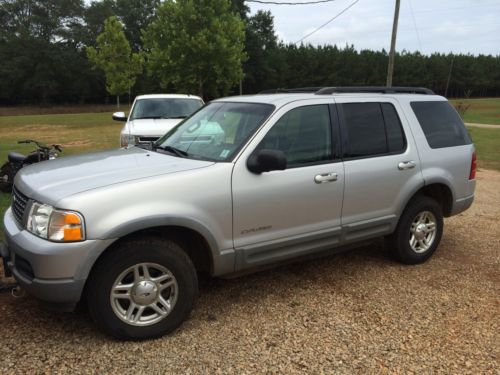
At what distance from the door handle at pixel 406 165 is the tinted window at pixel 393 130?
13cm

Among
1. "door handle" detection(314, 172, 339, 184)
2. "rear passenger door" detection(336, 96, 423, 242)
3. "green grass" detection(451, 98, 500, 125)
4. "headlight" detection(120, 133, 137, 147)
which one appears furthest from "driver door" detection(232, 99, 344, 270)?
"green grass" detection(451, 98, 500, 125)

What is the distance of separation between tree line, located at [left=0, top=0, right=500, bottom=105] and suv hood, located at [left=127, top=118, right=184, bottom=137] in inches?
913

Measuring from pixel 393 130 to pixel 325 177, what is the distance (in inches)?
43.6

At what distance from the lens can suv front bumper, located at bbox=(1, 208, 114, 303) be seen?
114 inches

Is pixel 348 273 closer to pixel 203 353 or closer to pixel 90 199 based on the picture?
pixel 203 353

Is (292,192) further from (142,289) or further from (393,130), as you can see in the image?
(393,130)

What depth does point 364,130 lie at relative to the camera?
438 centimetres

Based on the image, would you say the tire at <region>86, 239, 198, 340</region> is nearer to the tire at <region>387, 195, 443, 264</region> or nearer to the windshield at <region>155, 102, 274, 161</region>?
the windshield at <region>155, 102, 274, 161</region>

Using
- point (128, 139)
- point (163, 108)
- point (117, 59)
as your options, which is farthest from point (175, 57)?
point (128, 139)

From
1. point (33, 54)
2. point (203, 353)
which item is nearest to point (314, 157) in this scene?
point (203, 353)

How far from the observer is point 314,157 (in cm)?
400

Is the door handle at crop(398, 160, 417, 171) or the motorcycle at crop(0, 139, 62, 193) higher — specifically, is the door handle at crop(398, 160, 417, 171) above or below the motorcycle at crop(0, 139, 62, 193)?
above

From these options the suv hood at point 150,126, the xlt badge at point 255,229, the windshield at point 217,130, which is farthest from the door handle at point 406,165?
the suv hood at point 150,126

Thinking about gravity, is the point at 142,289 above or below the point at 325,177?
below
